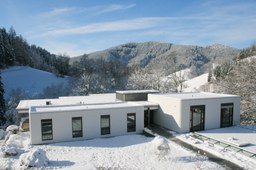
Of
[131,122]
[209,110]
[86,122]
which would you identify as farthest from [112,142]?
[209,110]

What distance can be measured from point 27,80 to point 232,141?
46.2 m

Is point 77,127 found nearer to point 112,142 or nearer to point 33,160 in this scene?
point 112,142

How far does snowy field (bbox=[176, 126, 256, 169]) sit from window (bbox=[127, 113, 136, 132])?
126 inches

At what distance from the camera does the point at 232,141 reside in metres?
13.7

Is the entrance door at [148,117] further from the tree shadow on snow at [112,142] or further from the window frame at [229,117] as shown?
the window frame at [229,117]

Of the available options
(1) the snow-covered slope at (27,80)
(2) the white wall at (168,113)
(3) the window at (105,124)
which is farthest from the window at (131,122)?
(1) the snow-covered slope at (27,80)

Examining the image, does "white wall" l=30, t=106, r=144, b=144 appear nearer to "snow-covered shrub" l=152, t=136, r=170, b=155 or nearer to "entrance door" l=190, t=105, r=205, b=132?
"entrance door" l=190, t=105, r=205, b=132

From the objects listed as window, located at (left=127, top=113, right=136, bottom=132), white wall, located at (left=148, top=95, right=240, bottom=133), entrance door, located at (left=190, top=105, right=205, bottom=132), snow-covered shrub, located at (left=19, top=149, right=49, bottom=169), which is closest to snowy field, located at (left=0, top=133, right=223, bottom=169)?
snow-covered shrub, located at (left=19, top=149, right=49, bottom=169)

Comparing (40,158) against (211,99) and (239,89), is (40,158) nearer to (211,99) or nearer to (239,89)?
(211,99)

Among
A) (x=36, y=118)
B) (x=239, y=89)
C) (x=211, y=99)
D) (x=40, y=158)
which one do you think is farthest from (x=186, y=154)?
(x=239, y=89)

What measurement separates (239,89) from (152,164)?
48.0 feet

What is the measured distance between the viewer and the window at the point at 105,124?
1565cm

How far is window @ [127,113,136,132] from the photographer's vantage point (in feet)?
53.7

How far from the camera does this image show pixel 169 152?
12.2 meters
